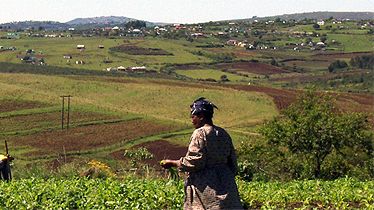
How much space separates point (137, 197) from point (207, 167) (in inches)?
174

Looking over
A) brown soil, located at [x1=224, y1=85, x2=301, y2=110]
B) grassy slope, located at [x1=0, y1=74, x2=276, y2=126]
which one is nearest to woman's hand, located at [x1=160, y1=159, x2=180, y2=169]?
grassy slope, located at [x1=0, y1=74, x2=276, y2=126]

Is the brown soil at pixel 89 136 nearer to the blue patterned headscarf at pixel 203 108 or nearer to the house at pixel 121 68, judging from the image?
the blue patterned headscarf at pixel 203 108

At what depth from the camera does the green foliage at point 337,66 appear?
120 metres

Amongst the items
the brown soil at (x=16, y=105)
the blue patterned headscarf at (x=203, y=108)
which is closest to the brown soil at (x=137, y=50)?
the brown soil at (x=16, y=105)

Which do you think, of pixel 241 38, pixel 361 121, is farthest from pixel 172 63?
pixel 361 121

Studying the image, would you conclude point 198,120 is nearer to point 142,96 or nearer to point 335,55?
point 142,96

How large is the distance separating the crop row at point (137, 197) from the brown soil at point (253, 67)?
101 m

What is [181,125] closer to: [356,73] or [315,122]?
[315,122]

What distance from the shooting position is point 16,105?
5878 cm

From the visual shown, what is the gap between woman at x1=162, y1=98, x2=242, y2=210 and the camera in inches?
257

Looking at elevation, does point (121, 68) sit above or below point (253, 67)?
above

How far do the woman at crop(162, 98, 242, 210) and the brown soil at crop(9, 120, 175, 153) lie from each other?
3732cm

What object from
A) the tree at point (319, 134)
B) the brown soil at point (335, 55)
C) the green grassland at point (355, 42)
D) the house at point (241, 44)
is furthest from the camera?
the house at point (241, 44)

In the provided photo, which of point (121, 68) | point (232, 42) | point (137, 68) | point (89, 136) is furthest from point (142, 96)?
point (232, 42)
